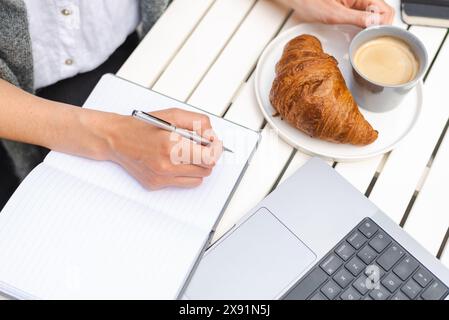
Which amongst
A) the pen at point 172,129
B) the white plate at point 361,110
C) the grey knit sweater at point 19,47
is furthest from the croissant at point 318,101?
the grey knit sweater at point 19,47

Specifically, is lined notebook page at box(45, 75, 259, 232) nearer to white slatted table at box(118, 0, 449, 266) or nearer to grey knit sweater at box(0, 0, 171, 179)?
white slatted table at box(118, 0, 449, 266)

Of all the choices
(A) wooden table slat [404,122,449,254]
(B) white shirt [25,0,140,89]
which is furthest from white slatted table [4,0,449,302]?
(B) white shirt [25,0,140,89]

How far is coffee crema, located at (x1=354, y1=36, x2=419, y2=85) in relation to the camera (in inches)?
26.1

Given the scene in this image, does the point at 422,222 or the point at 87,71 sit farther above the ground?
the point at 422,222

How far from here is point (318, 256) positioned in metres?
0.60

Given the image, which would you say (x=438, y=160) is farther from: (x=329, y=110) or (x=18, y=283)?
(x=18, y=283)

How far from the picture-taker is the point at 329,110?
631 millimetres

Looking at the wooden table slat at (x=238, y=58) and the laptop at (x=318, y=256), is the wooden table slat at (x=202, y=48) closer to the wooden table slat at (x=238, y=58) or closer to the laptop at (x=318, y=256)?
the wooden table slat at (x=238, y=58)

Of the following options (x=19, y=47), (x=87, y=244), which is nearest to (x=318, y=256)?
(x=87, y=244)

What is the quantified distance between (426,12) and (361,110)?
20 centimetres

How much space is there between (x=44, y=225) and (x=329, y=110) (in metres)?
0.36

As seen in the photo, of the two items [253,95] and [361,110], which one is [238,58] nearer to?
[253,95]

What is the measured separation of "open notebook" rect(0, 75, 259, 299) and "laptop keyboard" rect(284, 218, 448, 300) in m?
0.13

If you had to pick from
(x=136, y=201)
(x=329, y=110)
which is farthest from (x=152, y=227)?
(x=329, y=110)
